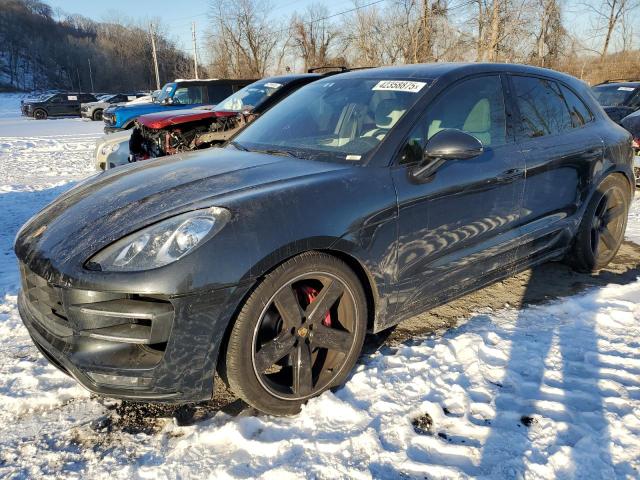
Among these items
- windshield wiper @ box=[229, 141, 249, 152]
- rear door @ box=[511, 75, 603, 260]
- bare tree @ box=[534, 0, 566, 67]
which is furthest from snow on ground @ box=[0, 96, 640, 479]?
bare tree @ box=[534, 0, 566, 67]

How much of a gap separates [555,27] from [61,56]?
246ft

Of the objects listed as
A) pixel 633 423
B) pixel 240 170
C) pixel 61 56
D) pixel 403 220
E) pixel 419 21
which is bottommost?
pixel 633 423

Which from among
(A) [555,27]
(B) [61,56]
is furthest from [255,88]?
(B) [61,56]

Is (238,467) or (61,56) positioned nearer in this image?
(238,467)

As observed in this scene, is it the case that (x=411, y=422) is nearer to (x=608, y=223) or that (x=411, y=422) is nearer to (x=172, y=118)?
(x=608, y=223)

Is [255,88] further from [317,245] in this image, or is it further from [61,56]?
[61,56]

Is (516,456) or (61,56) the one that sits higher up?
(61,56)

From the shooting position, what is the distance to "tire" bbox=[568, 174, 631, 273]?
394 cm

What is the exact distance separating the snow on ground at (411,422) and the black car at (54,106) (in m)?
30.7

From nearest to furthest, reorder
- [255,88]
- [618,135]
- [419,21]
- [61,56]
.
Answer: [618,135], [255,88], [419,21], [61,56]

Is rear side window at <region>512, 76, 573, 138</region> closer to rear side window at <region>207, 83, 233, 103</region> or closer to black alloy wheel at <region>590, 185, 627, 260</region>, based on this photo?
black alloy wheel at <region>590, 185, 627, 260</region>

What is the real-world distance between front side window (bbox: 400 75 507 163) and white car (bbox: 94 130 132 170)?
17.7 ft

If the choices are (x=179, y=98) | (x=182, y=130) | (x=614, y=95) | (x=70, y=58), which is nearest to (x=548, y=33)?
(x=614, y=95)

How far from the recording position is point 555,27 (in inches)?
1168
